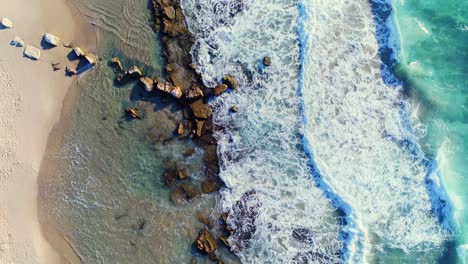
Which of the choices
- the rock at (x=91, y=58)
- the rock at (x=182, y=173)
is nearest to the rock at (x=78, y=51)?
the rock at (x=91, y=58)

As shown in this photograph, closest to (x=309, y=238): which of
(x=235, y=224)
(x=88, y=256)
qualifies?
(x=235, y=224)

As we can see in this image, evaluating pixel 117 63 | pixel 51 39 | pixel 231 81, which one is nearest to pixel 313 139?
pixel 231 81

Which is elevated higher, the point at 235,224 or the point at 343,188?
the point at 343,188

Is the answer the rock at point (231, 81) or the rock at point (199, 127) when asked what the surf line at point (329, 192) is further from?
the rock at point (199, 127)

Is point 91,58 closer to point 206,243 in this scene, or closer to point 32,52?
point 32,52

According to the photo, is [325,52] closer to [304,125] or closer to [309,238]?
[304,125]

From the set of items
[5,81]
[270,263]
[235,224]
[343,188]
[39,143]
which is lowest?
[270,263]
